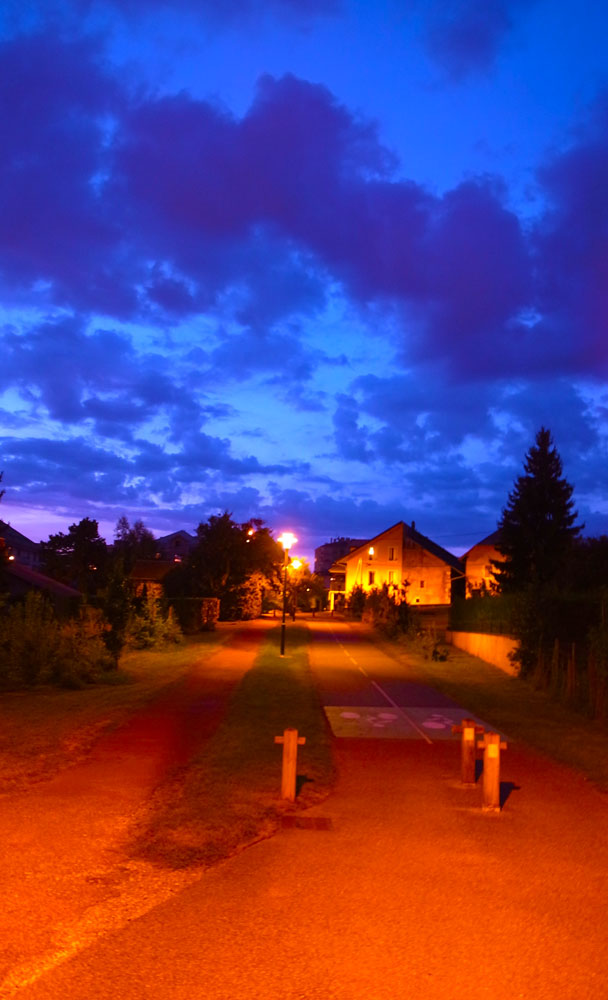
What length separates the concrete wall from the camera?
26.6 meters

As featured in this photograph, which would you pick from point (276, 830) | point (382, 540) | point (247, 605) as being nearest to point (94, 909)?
point (276, 830)

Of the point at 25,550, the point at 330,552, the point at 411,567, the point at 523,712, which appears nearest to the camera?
the point at 523,712

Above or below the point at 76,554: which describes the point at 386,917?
below

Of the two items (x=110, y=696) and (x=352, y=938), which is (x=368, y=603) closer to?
(x=110, y=696)

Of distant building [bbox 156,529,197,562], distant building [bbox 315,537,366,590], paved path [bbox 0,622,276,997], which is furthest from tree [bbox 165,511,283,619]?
distant building [bbox 315,537,366,590]

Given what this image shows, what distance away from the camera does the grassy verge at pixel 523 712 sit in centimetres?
1308

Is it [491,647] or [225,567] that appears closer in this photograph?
[491,647]

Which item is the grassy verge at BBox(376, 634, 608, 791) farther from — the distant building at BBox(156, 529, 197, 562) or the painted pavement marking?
the distant building at BBox(156, 529, 197, 562)

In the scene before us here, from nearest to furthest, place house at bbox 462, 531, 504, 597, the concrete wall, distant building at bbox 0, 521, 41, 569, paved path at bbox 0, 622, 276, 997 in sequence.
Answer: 1. paved path at bbox 0, 622, 276, 997
2. the concrete wall
3. house at bbox 462, 531, 504, 597
4. distant building at bbox 0, 521, 41, 569

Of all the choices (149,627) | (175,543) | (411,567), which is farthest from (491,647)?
(175,543)

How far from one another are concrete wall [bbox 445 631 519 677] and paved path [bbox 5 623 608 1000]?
17.2 metres

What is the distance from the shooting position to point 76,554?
88312 millimetres

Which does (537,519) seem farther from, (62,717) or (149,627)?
(62,717)

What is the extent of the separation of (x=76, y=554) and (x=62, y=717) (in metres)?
75.4
